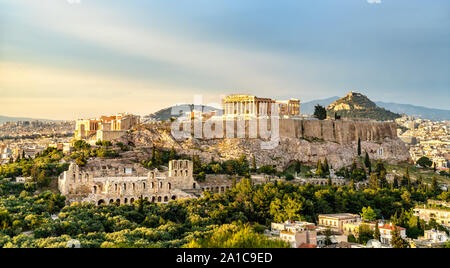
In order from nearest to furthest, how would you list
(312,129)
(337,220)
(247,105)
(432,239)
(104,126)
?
(432,239) < (337,220) < (104,126) < (312,129) < (247,105)

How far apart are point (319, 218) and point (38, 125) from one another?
197ft

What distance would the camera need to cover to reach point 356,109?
69.6 meters

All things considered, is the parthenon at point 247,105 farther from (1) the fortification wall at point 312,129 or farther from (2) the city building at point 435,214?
(2) the city building at point 435,214

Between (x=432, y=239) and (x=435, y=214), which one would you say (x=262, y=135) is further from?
(x=432, y=239)

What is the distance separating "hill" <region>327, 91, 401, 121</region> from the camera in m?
67.2

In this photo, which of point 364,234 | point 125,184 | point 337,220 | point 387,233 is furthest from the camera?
point 125,184

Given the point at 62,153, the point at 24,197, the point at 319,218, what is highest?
the point at 62,153

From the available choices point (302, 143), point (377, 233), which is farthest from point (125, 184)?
point (302, 143)

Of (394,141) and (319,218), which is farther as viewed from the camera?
(394,141)

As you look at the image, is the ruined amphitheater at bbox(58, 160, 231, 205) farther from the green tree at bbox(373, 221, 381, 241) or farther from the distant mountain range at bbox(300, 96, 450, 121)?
the distant mountain range at bbox(300, 96, 450, 121)

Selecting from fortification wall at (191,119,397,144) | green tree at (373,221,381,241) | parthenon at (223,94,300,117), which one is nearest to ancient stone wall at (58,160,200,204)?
green tree at (373,221,381,241)

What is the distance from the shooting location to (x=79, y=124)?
4103 centimetres
